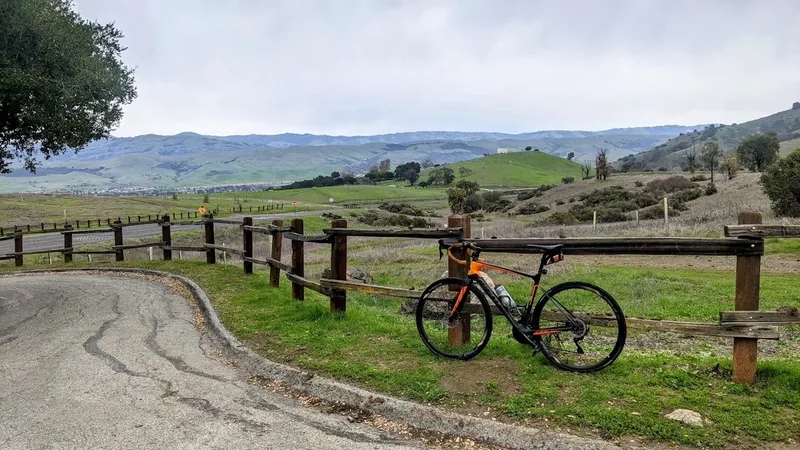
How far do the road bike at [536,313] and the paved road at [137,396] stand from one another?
1994 mm

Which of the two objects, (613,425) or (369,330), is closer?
(613,425)

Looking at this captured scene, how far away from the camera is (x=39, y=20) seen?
35.6 ft

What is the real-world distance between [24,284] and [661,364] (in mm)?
16816

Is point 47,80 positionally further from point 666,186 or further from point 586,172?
point 586,172

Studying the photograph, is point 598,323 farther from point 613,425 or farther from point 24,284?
point 24,284

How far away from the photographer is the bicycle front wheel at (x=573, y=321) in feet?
18.4

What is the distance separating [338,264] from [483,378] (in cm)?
339

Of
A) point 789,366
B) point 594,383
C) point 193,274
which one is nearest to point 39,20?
point 193,274

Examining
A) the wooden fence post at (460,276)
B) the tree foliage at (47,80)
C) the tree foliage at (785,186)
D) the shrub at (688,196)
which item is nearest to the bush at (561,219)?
the shrub at (688,196)

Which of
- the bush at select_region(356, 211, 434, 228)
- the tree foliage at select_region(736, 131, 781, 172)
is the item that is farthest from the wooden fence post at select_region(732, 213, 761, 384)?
the tree foliage at select_region(736, 131, 781, 172)

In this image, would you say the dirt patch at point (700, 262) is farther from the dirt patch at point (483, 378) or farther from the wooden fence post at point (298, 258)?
the dirt patch at point (483, 378)

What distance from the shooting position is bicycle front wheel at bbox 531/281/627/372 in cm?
562

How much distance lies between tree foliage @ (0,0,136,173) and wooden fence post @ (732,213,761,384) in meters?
12.1

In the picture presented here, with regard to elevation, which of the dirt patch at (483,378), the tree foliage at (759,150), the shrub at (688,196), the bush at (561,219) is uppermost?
the tree foliage at (759,150)
